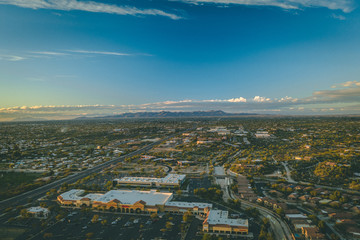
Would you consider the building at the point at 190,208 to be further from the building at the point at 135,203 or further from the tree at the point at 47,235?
the tree at the point at 47,235

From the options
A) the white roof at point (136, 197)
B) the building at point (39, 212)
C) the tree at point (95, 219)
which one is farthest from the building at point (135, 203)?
the building at point (39, 212)

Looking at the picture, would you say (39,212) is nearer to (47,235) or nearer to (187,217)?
(47,235)

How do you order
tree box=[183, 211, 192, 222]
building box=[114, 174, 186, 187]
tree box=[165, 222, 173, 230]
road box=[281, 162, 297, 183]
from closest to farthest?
1. tree box=[165, 222, 173, 230]
2. tree box=[183, 211, 192, 222]
3. building box=[114, 174, 186, 187]
4. road box=[281, 162, 297, 183]

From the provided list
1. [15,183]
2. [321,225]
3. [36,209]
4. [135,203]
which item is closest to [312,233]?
[321,225]

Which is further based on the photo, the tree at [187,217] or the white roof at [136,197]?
the white roof at [136,197]

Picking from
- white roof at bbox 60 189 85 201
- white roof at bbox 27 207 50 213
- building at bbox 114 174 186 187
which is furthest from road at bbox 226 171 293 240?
white roof at bbox 27 207 50 213

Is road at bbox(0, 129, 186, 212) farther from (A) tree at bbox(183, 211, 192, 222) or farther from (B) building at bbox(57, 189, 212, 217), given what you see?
(A) tree at bbox(183, 211, 192, 222)

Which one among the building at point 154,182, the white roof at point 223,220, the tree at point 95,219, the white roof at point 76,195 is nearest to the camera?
the white roof at point 223,220

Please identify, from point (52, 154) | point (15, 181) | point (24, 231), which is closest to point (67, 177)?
point (15, 181)
